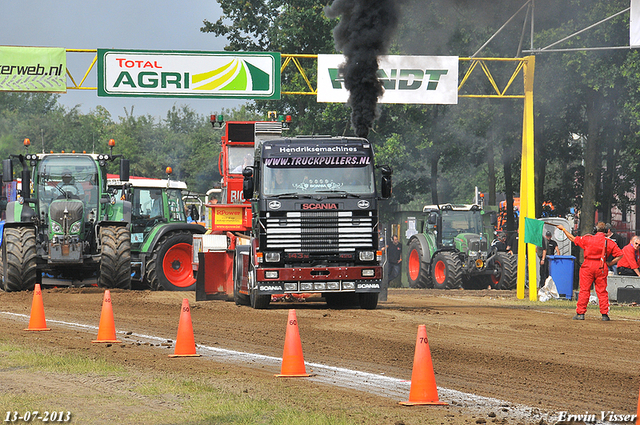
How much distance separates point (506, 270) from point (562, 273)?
646cm

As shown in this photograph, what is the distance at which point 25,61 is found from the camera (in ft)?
75.7

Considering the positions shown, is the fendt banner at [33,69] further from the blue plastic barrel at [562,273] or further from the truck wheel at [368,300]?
the blue plastic barrel at [562,273]

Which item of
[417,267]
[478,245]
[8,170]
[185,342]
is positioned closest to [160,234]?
[8,170]

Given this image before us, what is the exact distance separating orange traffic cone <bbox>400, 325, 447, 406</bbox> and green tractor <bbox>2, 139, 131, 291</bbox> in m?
13.5

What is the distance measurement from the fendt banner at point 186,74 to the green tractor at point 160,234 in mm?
2525

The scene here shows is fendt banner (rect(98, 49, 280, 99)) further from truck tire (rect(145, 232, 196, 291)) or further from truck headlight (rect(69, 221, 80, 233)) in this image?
truck headlight (rect(69, 221, 80, 233))

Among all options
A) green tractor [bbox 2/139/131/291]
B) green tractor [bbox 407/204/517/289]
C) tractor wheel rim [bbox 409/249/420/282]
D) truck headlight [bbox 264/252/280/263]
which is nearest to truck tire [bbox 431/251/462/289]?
green tractor [bbox 407/204/517/289]

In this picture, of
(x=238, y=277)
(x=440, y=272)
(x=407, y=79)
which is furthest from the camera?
(x=440, y=272)

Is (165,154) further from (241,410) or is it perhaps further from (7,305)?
(241,410)

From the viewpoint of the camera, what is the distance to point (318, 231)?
1648 cm

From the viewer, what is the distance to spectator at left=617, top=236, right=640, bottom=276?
21.8 meters

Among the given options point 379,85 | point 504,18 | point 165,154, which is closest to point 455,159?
point 504,18

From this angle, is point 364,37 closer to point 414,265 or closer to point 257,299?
point 257,299

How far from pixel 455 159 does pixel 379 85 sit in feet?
82.9
